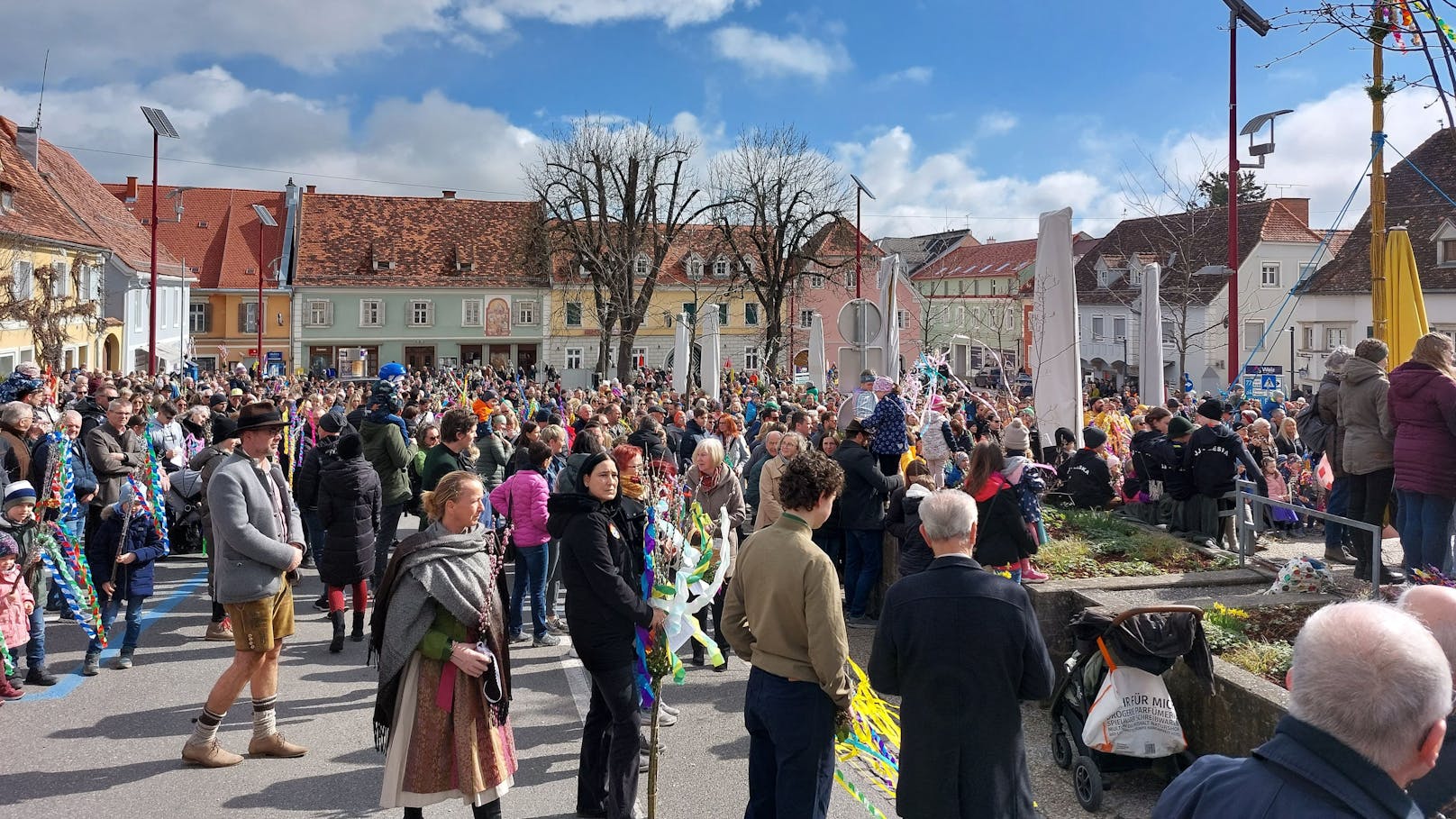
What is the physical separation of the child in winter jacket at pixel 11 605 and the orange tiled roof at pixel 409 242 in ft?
187

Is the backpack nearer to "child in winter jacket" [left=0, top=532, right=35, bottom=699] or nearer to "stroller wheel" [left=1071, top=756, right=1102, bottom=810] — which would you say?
"stroller wheel" [left=1071, top=756, right=1102, bottom=810]

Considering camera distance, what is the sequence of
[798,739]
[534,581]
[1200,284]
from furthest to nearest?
[1200,284] < [534,581] < [798,739]

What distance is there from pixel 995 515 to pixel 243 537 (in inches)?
169

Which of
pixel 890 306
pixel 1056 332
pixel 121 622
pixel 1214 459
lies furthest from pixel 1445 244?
pixel 121 622

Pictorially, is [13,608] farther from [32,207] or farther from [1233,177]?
[32,207]

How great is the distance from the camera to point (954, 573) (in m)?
4.18

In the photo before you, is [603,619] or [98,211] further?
[98,211]

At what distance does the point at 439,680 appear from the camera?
491 centimetres

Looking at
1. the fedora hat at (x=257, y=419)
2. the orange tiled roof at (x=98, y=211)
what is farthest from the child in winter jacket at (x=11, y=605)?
the orange tiled roof at (x=98, y=211)

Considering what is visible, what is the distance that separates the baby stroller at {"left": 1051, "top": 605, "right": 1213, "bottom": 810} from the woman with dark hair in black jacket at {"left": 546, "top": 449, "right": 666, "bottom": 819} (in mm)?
2259

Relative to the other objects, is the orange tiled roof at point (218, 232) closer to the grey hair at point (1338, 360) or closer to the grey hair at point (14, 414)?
the grey hair at point (14, 414)

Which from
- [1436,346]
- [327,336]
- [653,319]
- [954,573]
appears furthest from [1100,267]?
[954,573]

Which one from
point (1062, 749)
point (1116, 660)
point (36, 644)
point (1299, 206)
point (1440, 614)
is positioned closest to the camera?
point (1440, 614)

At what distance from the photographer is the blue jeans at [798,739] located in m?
4.55
